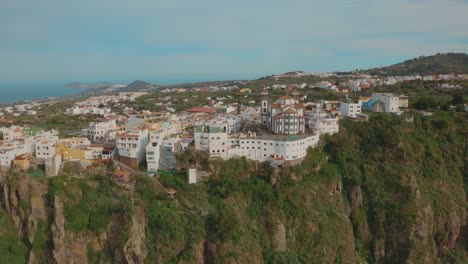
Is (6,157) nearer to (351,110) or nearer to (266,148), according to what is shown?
(266,148)

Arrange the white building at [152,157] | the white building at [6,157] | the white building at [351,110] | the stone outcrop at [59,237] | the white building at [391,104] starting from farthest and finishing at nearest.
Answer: the white building at [391,104], the white building at [351,110], the white building at [152,157], the white building at [6,157], the stone outcrop at [59,237]

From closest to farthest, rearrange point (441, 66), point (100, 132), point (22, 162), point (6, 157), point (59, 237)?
point (59, 237), point (22, 162), point (6, 157), point (100, 132), point (441, 66)

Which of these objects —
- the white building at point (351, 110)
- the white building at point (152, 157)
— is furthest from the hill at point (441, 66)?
the white building at point (152, 157)

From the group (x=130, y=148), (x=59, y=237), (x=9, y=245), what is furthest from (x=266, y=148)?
(x=9, y=245)

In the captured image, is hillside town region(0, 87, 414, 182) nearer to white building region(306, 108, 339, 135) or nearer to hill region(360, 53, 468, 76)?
white building region(306, 108, 339, 135)

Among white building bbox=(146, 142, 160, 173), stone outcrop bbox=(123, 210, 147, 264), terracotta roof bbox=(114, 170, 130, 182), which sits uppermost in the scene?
white building bbox=(146, 142, 160, 173)

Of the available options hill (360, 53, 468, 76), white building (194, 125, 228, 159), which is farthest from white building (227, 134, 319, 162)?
hill (360, 53, 468, 76)

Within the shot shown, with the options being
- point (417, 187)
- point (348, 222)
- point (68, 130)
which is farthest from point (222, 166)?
point (68, 130)

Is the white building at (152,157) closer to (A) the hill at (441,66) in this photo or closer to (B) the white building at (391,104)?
(B) the white building at (391,104)
